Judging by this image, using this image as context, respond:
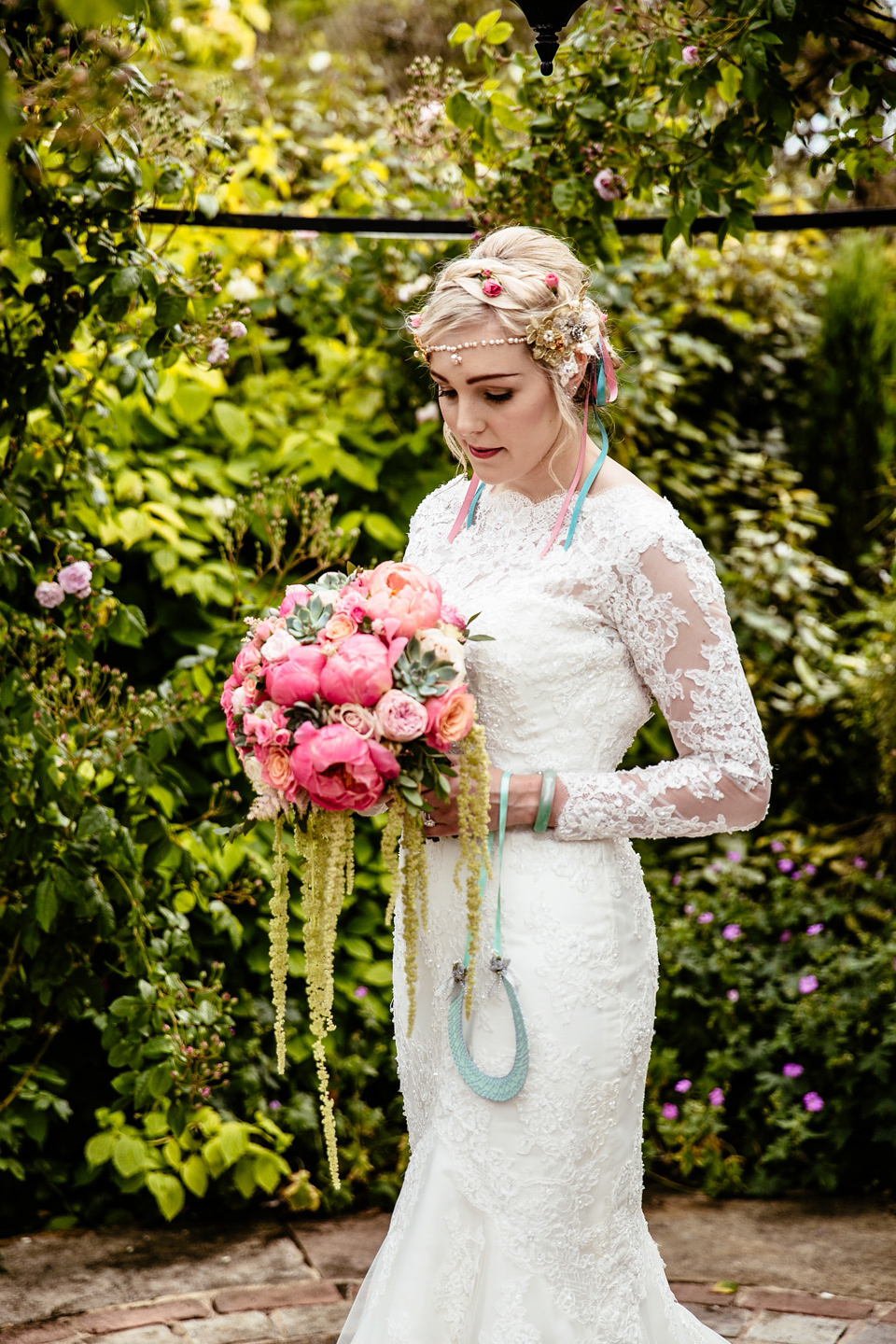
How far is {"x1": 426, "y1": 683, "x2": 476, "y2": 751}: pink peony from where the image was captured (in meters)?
1.95

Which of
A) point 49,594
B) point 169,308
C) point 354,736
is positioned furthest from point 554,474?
point 49,594

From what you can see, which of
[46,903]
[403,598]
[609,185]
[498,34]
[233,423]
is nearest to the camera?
[403,598]

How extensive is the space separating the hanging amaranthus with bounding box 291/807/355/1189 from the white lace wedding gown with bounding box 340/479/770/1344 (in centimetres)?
29

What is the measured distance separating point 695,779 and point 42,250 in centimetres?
185

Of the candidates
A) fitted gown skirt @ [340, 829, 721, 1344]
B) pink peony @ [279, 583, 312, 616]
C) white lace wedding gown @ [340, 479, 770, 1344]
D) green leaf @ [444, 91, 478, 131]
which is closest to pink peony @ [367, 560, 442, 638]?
pink peony @ [279, 583, 312, 616]

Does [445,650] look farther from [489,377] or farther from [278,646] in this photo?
[489,377]

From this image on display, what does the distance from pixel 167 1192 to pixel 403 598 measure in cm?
231

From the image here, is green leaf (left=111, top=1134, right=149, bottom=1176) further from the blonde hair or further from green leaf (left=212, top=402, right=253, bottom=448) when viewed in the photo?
the blonde hair

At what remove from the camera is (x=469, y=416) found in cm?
225

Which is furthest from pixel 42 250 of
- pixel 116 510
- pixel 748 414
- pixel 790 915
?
pixel 748 414

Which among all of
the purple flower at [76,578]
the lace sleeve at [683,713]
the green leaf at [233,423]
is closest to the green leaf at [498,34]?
the green leaf at [233,423]

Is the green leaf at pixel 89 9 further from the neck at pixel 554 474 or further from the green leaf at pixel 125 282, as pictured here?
the green leaf at pixel 125 282

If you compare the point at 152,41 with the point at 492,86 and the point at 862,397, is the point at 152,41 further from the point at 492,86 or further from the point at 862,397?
the point at 862,397

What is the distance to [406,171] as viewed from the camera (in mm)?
4672
